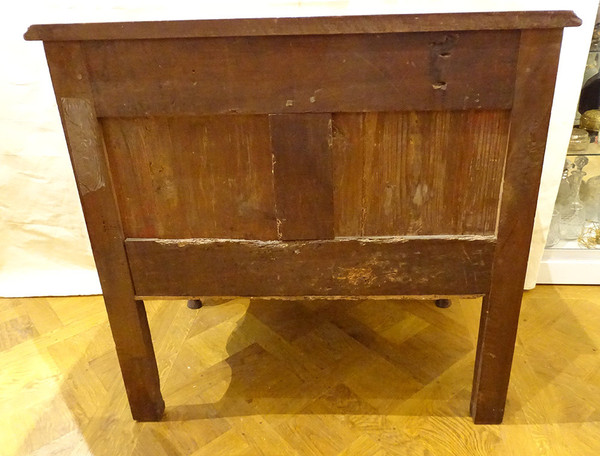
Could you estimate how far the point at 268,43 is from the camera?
2.60ft

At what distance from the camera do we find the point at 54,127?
56.3 inches

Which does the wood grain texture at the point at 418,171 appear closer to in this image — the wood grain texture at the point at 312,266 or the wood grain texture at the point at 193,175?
the wood grain texture at the point at 312,266

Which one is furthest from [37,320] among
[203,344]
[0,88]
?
[0,88]

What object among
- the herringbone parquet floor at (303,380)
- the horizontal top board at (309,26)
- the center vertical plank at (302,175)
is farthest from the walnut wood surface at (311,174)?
the herringbone parquet floor at (303,380)

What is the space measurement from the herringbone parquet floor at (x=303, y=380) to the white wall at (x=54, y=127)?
13 centimetres

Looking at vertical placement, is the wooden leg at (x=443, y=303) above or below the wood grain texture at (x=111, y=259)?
below

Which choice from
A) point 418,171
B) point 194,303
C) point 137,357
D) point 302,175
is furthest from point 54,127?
point 418,171

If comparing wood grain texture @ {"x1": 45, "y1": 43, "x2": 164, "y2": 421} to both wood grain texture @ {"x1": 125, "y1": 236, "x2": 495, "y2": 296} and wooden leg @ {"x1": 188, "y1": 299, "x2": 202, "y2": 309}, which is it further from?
wooden leg @ {"x1": 188, "y1": 299, "x2": 202, "y2": 309}

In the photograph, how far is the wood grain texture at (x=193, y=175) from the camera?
0.87 meters

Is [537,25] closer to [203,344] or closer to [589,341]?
[589,341]

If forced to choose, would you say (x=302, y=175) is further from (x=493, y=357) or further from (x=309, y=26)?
(x=493, y=357)

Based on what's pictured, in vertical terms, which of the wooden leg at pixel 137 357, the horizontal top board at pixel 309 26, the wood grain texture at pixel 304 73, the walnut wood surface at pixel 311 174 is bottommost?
the wooden leg at pixel 137 357

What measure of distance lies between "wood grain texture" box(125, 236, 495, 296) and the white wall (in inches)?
24.1

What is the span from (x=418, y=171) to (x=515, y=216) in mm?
187
